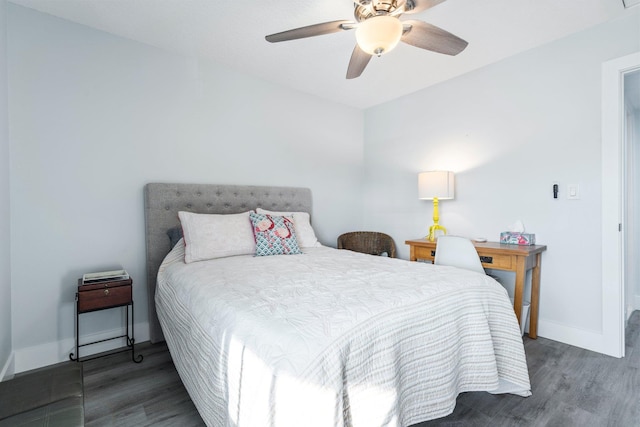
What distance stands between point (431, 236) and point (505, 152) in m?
1.03

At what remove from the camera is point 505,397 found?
1.70m

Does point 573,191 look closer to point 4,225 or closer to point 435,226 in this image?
point 435,226

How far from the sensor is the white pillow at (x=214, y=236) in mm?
2246

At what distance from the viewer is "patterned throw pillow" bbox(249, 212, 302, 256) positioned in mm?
2443

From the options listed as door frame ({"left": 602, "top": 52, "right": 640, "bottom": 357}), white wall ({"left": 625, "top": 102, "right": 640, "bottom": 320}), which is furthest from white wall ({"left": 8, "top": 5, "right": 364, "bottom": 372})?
white wall ({"left": 625, "top": 102, "right": 640, "bottom": 320})

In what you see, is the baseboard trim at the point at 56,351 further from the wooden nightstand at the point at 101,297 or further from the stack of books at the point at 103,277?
the stack of books at the point at 103,277

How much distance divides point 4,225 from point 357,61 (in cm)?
244

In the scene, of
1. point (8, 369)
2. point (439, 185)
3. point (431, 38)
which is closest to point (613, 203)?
point (439, 185)

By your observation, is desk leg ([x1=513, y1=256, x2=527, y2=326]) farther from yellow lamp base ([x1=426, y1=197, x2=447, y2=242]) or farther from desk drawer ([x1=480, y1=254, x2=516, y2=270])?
yellow lamp base ([x1=426, y1=197, x2=447, y2=242])

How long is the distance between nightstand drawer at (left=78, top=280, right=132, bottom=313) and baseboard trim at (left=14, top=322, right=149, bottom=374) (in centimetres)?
44

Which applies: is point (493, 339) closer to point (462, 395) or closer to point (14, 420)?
point (462, 395)

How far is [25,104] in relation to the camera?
6.64 feet

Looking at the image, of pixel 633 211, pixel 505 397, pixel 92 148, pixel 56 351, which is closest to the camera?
pixel 505 397

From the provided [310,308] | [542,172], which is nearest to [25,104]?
[310,308]
